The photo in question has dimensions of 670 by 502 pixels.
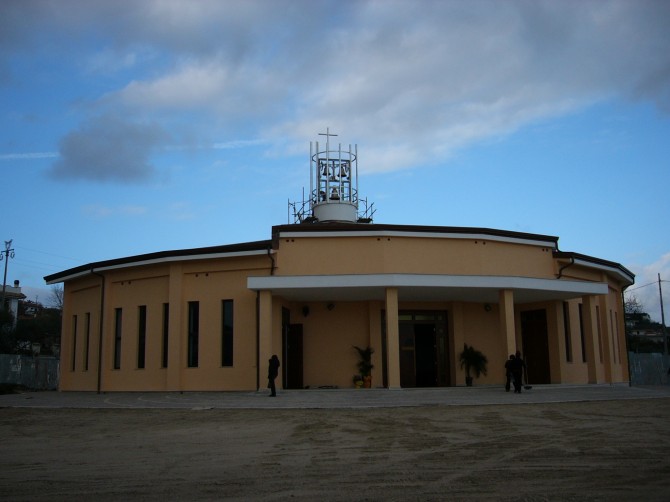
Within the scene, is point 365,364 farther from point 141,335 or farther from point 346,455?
point 346,455

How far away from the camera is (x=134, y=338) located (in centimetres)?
2559

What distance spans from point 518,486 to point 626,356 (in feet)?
83.2

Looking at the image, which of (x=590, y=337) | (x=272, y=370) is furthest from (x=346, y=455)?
(x=590, y=337)

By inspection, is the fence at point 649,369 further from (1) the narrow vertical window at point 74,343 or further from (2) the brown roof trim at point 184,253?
(1) the narrow vertical window at point 74,343

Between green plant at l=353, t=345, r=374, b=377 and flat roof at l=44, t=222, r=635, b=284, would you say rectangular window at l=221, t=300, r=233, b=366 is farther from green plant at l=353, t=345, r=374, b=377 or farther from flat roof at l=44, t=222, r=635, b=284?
green plant at l=353, t=345, r=374, b=377

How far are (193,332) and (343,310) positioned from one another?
5.43 m

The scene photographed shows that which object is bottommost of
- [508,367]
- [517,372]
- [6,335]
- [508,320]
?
[517,372]

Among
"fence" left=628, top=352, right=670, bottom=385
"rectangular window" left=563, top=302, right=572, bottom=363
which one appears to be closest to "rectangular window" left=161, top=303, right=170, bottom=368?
"rectangular window" left=563, top=302, right=572, bottom=363

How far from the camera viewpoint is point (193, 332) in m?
24.4

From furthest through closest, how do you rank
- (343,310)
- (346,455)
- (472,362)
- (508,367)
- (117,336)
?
1. (117,336)
2. (472,362)
3. (343,310)
4. (508,367)
5. (346,455)

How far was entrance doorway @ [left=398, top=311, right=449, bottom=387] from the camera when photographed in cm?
2556

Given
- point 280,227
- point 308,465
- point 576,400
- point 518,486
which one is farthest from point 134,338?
point 518,486

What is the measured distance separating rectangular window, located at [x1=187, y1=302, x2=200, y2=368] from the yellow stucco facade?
0.04m

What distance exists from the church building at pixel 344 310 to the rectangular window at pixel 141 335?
0.04m
